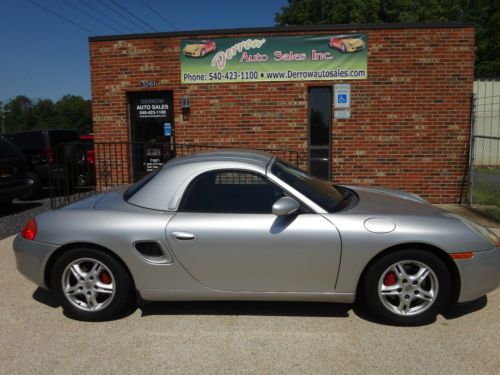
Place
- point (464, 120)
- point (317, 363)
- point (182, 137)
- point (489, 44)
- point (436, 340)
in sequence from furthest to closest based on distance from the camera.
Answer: point (489, 44) < point (182, 137) < point (464, 120) < point (436, 340) < point (317, 363)

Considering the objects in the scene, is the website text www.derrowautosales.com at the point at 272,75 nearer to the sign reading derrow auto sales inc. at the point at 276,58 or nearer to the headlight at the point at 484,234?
the sign reading derrow auto sales inc. at the point at 276,58

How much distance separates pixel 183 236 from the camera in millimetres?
3477

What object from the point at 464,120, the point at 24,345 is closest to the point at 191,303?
the point at 24,345

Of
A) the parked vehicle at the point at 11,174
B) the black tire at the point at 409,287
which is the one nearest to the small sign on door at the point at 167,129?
the parked vehicle at the point at 11,174

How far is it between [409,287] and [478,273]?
55 cm

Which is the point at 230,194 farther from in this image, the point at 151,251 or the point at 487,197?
the point at 487,197

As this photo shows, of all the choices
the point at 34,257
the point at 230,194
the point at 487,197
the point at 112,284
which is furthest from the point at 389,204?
the point at 487,197

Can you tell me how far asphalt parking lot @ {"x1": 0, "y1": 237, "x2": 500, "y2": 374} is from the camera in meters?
2.98

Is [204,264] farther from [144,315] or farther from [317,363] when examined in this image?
[317,363]

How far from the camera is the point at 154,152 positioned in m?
9.35

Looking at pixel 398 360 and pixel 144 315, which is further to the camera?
pixel 144 315

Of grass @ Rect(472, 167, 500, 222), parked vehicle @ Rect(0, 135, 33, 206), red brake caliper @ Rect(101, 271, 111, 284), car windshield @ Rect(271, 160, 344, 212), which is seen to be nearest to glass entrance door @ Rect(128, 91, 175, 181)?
parked vehicle @ Rect(0, 135, 33, 206)

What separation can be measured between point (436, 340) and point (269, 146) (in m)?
6.01

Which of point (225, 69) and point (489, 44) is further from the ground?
point (489, 44)
